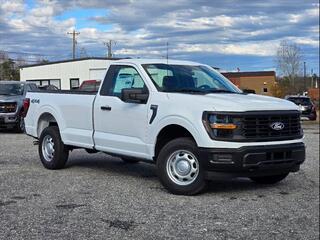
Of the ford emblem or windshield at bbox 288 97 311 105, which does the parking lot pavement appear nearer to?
the ford emblem

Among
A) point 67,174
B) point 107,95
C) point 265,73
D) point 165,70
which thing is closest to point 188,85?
point 165,70

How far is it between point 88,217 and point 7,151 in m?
7.19

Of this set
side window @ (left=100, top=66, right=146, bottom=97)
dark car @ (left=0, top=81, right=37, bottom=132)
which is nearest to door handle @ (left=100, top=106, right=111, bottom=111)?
side window @ (left=100, top=66, right=146, bottom=97)

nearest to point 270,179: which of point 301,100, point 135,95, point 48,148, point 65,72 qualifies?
point 135,95

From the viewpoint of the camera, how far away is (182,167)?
7.83 meters

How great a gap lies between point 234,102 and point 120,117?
78.1 inches

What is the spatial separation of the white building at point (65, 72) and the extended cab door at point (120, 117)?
46.0 m

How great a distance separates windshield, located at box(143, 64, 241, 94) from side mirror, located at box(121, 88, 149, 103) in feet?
→ 0.75

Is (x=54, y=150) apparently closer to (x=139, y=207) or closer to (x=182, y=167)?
(x=182, y=167)

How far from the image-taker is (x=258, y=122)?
763cm

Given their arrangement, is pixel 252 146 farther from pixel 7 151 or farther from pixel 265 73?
pixel 265 73

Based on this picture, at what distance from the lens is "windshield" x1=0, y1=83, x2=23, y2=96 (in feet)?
64.5

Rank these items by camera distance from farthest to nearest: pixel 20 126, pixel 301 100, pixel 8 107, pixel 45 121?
1. pixel 301 100
2. pixel 20 126
3. pixel 8 107
4. pixel 45 121

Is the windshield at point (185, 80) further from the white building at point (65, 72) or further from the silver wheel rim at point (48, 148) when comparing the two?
the white building at point (65, 72)
